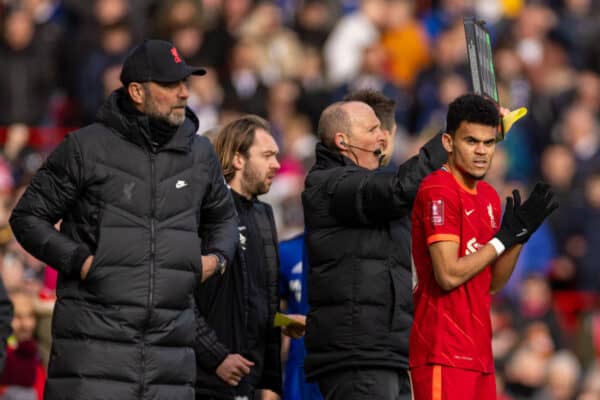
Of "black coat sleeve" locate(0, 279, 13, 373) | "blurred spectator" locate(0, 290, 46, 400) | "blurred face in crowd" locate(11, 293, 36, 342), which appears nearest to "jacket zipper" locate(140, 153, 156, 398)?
"black coat sleeve" locate(0, 279, 13, 373)

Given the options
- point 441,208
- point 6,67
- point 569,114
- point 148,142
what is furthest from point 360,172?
point 569,114

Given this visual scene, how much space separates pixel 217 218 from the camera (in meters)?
8.64

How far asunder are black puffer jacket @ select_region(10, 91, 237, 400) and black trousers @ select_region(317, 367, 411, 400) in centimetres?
78

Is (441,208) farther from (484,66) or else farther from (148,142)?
(148,142)

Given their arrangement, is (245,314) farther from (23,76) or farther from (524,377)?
(23,76)

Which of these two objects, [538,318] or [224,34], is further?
[224,34]

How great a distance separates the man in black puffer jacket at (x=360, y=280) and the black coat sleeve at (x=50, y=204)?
1339 mm

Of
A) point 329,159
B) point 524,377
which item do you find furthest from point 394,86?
point 329,159

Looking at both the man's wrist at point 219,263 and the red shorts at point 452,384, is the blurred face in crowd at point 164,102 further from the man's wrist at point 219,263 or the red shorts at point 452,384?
the red shorts at point 452,384

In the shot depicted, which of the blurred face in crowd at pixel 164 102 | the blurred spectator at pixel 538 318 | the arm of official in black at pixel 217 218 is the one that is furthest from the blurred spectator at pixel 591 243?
the blurred face in crowd at pixel 164 102

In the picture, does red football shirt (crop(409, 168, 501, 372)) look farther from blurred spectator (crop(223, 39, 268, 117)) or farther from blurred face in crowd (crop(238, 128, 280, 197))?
blurred spectator (crop(223, 39, 268, 117))

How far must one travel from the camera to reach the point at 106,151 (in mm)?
8188

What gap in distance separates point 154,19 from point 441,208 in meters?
10.8

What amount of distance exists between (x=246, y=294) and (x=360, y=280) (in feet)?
3.11
